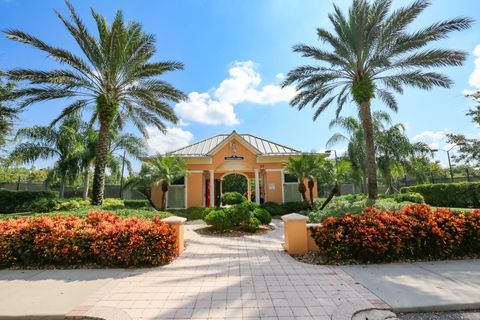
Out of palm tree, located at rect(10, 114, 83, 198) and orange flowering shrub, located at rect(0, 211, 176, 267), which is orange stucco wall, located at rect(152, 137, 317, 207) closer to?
palm tree, located at rect(10, 114, 83, 198)

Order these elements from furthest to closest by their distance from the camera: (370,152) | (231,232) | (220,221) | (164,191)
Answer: (164,191)
(370,152)
(231,232)
(220,221)

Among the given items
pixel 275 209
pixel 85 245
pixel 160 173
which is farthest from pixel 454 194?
pixel 85 245

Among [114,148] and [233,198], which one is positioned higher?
[114,148]

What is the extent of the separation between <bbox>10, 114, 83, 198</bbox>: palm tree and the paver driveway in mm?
16107

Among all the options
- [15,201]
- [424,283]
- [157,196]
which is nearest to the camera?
[424,283]

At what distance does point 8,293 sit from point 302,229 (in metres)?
6.73

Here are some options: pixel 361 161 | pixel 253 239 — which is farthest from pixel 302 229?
pixel 361 161

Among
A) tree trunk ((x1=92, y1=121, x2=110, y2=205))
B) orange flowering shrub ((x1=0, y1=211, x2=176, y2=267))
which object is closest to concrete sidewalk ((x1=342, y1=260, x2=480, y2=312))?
orange flowering shrub ((x1=0, y1=211, x2=176, y2=267))

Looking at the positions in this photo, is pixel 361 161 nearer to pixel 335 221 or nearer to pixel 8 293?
pixel 335 221

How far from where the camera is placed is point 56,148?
18.5m

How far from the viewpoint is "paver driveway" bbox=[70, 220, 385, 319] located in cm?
396

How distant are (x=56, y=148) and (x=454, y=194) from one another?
28.7m

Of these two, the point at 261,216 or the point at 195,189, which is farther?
the point at 195,189

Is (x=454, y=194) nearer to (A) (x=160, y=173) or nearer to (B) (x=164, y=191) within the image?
(B) (x=164, y=191)
